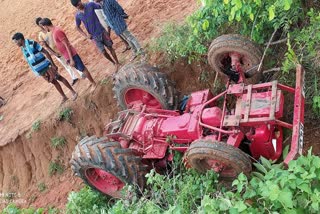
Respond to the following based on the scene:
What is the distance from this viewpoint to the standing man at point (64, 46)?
723 centimetres

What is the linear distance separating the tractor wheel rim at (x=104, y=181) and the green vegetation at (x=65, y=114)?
7.27ft

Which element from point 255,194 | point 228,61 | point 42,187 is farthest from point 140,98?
point 255,194

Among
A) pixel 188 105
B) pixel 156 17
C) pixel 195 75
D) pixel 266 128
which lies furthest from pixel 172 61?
pixel 266 128

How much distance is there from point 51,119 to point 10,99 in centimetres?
229

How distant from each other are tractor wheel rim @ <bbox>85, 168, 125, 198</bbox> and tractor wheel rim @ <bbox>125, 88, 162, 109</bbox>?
1199 millimetres

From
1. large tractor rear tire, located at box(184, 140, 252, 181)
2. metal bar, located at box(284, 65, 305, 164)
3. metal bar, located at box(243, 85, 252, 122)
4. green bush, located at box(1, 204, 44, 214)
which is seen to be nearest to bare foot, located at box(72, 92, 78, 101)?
green bush, located at box(1, 204, 44, 214)

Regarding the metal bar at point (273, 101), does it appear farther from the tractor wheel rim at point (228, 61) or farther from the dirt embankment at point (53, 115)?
the dirt embankment at point (53, 115)

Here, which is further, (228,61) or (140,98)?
(140,98)

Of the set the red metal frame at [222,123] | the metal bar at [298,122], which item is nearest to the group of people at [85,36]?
the red metal frame at [222,123]

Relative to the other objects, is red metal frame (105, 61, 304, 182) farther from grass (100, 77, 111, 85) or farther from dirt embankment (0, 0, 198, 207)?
grass (100, 77, 111, 85)

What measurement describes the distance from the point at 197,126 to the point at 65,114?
3450mm

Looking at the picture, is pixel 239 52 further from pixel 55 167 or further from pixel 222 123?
pixel 55 167

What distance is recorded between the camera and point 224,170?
4680 mm

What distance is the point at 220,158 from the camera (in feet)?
14.5
